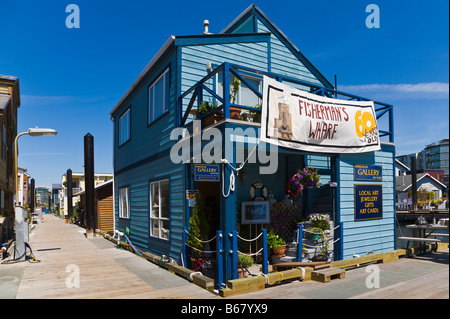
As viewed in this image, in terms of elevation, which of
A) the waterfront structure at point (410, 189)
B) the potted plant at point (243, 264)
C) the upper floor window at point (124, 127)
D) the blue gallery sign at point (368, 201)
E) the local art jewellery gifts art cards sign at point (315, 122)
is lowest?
the waterfront structure at point (410, 189)

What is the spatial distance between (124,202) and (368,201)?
10969 millimetres

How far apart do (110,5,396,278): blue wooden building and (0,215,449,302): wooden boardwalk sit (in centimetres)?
98

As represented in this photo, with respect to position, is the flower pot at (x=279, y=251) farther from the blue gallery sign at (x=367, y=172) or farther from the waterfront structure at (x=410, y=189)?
the waterfront structure at (x=410, y=189)

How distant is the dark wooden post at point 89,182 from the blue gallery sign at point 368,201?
14188 millimetres

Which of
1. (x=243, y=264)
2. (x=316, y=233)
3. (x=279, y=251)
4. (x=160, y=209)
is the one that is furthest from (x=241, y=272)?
(x=160, y=209)

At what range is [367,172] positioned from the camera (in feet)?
32.2

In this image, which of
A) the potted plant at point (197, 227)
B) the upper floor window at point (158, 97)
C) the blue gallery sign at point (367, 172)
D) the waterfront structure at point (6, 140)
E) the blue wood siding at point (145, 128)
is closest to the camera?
the potted plant at point (197, 227)

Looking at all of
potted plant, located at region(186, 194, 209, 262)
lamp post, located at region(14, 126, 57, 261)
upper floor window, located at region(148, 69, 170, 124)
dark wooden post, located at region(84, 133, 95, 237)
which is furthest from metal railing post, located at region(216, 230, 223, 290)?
dark wooden post, located at region(84, 133, 95, 237)

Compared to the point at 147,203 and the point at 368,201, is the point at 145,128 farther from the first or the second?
the point at 368,201

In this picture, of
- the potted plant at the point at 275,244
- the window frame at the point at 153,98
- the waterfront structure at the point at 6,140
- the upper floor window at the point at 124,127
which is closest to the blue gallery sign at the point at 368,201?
the potted plant at the point at 275,244

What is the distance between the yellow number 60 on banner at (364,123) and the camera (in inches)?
368

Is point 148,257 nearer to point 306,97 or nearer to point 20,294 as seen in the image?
point 20,294

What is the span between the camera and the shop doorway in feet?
35.0

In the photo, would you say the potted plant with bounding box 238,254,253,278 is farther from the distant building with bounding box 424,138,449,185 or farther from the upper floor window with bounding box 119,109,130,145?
the distant building with bounding box 424,138,449,185
